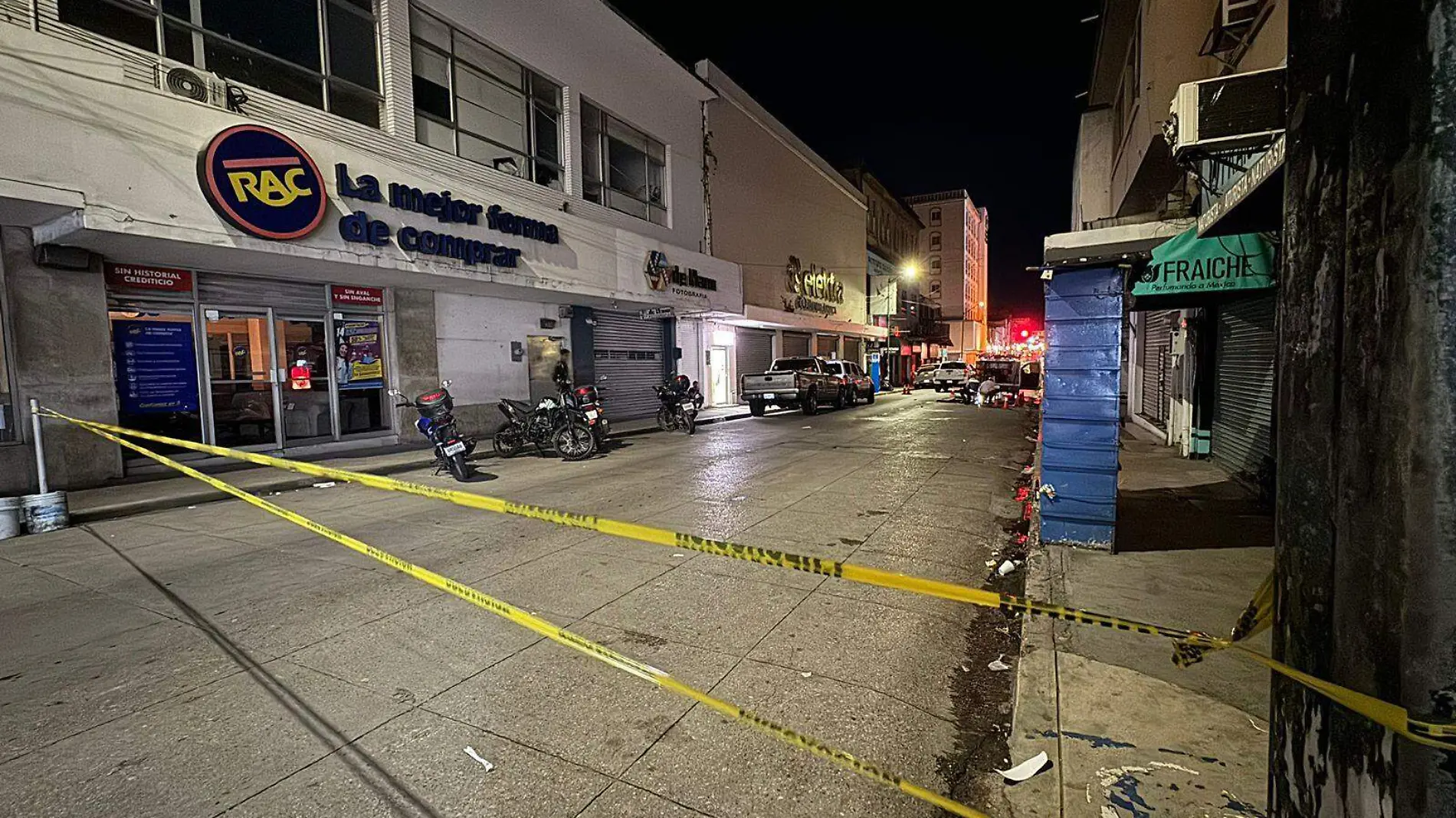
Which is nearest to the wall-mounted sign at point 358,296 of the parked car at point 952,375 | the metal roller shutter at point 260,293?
the metal roller shutter at point 260,293

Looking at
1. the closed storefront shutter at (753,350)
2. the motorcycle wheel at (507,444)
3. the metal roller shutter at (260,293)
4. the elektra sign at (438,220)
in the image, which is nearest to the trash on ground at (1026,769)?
the motorcycle wheel at (507,444)

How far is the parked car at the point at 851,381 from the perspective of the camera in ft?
84.3

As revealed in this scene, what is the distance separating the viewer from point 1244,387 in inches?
351

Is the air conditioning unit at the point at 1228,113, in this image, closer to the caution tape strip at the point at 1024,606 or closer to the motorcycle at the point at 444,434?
the caution tape strip at the point at 1024,606

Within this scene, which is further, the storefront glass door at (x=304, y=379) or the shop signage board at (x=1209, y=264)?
the storefront glass door at (x=304, y=379)

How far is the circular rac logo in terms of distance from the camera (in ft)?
31.8

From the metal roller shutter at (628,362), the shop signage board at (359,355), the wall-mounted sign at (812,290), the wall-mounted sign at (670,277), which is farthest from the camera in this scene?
the wall-mounted sign at (812,290)

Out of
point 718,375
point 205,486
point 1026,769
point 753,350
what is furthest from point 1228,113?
point 753,350

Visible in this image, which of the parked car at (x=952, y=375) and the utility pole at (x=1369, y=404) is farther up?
the utility pole at (x=1369, y=404)

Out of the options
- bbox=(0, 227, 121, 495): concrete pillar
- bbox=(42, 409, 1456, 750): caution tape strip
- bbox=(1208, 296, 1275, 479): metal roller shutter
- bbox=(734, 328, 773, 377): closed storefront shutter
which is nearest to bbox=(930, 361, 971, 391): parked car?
bbox=(734, 328, 773, 377): closed storefront shutter

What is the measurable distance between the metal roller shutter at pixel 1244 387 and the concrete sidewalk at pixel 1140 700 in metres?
3.29

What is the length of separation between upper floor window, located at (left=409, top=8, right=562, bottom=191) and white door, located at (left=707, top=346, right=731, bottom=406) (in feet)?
33.6

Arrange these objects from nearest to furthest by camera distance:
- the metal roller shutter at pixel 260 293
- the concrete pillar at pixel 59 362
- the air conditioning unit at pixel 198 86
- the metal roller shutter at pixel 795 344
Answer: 1. the concrete pillar at pixel 59 362
2. the air conditioning unit at pixel 198 86
3. the metal roller shutter at pixel 260 293
4. the metal roller shutter at pixel 795 344

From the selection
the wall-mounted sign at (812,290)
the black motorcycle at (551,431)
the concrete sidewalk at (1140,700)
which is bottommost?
the concrete sidewalk at (1140,700)
